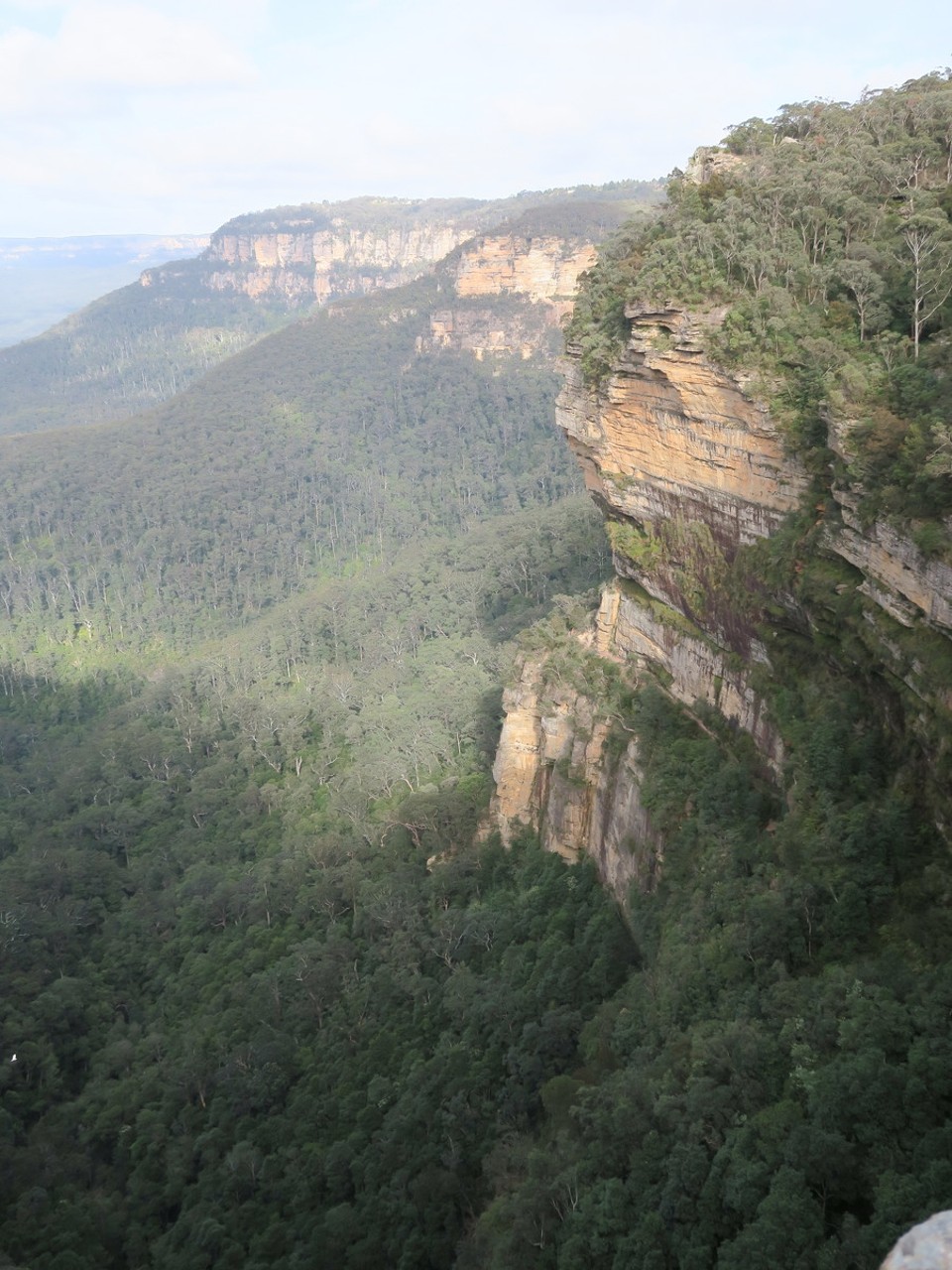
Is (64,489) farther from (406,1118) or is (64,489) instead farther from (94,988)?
(406,1118)

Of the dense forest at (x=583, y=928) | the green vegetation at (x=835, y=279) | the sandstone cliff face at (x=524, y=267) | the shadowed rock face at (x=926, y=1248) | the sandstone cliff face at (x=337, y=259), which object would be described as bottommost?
the dense forest at (x=583, y=928)

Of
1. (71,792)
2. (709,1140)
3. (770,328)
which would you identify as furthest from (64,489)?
(709,1140)

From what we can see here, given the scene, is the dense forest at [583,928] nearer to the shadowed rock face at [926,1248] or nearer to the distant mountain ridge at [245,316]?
the shadowed rock face at [926,1248]

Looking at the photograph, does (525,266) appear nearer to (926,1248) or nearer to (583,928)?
(583,928)

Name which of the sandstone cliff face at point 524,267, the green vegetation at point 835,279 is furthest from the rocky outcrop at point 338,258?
the green vegetation at point 835,279

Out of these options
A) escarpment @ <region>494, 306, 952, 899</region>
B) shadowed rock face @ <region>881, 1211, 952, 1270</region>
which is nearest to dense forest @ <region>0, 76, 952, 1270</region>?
escarpment @ <region>494, 306, 952, 899</region>

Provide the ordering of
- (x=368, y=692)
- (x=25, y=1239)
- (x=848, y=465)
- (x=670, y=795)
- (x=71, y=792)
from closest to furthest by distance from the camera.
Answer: (x=848, y=465), (x=670, y=795), (x=25, y=1239), (x=71, y=792), (x=368, y=692)
